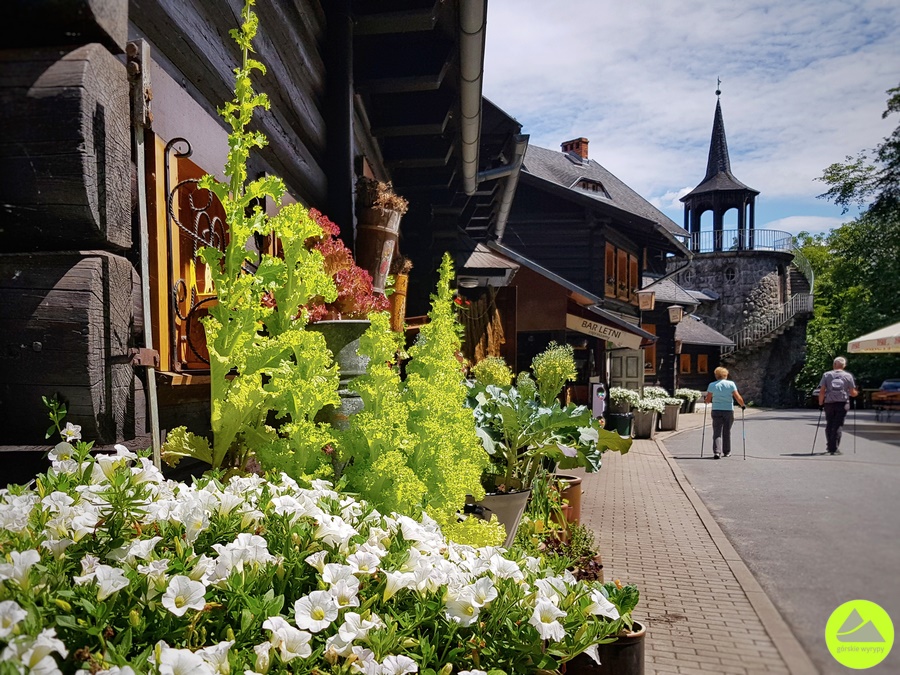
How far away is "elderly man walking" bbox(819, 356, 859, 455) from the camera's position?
0.68 meters

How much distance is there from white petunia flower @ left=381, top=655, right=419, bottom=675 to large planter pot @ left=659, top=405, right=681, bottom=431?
14.7 meters

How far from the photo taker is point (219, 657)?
3.14ft

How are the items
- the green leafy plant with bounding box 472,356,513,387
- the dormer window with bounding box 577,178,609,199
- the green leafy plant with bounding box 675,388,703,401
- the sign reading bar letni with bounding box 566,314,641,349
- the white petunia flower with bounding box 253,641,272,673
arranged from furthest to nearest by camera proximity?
the green leafy plant with bounding box 675,388,703,401 < the dormer window with bounding box 577,178,609,199 < the sign reading bar letni with bounding box 566,314,641,349 < the green leafy plant with bounding box 472,356,513,387 < the white petunia flower with bounding box 253,641,272,673

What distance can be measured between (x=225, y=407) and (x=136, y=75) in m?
0.80

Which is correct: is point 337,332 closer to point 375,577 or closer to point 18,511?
point 375,577

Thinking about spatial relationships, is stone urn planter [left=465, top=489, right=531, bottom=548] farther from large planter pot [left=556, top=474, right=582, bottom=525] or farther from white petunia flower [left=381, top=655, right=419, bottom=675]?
white petunia flower [left=381, top=655, right=419, bottom=675]

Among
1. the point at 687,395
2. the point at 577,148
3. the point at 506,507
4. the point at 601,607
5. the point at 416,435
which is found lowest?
the point at 687,395

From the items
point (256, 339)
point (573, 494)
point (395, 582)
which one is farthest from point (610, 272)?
point (395, 582)

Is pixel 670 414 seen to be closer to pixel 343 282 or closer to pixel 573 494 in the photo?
pixel 573 494

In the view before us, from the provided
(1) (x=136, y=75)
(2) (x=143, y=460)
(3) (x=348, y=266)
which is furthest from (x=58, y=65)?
(3) (x=348, y=266)

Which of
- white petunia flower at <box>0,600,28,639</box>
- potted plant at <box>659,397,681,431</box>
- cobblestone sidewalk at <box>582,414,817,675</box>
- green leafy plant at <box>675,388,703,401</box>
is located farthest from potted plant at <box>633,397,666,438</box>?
white petunia flower at <box>0,600,28,639</box>

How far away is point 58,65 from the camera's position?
115cm

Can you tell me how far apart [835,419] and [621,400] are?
12.9 metres

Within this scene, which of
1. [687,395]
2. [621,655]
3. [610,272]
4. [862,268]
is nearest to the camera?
[862,268]
